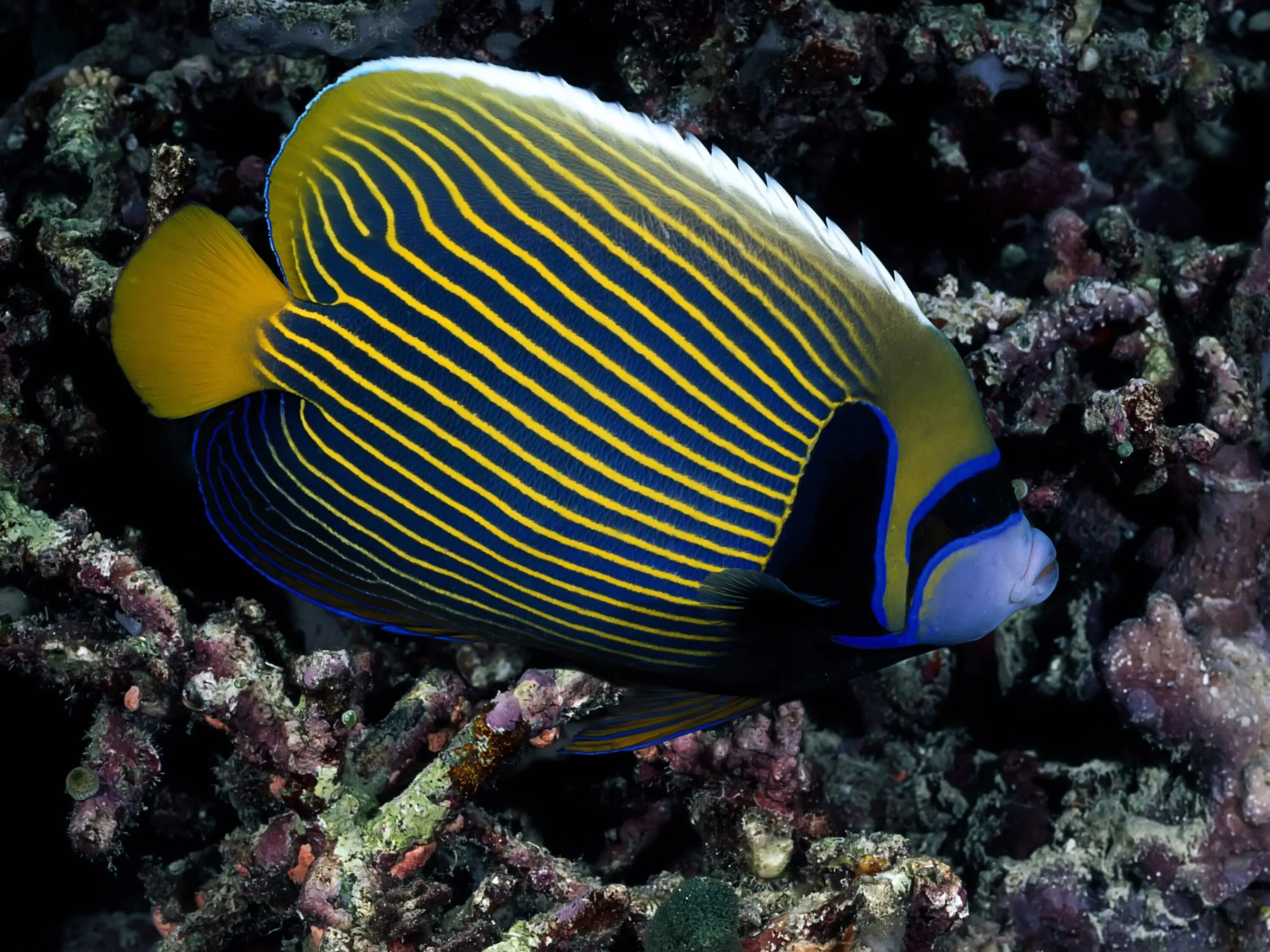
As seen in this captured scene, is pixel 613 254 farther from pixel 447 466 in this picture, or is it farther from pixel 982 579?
pixel 982 579

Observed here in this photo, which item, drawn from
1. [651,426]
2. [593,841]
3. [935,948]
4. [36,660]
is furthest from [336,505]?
[935,948]

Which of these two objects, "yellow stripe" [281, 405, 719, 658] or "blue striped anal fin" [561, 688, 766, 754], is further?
"blue striped anal fin" [561, 688, 766, 754]

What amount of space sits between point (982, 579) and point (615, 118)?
3.57 ft

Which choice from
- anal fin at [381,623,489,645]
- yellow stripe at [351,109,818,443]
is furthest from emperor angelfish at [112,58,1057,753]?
anal fin at [381,623,489,645]

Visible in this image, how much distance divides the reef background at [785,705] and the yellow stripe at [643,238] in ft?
3.62

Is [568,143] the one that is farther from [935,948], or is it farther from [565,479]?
[935,948]

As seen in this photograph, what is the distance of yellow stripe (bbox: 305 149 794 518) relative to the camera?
5.57 feet

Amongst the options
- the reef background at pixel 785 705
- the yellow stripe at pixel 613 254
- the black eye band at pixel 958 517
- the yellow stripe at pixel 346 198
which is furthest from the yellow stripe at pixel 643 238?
the reef background at pixel 785 705

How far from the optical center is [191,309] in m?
1.69

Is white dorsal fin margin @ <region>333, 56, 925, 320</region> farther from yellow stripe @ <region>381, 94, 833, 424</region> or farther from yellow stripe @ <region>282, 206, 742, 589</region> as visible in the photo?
yellow stripe @ <region>282, 206, 742, 589</region>

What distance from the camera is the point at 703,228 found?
1.73m

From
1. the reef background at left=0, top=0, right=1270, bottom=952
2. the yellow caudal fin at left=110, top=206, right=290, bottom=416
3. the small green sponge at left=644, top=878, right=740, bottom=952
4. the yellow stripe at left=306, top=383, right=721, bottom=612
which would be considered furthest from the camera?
the reef background at left=0, top=0, right=1270, bottom=952

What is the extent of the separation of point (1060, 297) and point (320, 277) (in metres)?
2.33

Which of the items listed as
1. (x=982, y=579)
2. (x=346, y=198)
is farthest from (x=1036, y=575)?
(x=346, y=198)
